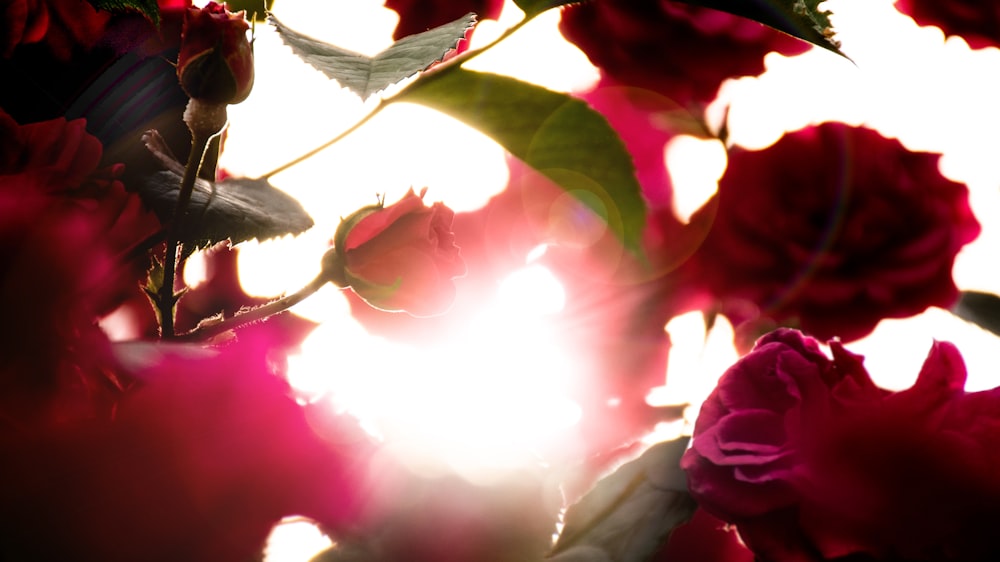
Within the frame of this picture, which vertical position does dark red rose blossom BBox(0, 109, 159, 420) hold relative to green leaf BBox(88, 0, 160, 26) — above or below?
below

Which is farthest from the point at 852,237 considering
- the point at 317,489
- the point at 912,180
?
the point at 317,489

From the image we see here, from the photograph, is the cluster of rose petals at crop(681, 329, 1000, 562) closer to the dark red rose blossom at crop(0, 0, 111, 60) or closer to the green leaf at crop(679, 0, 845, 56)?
the green leaf at crop(679, 0, 845, 56)

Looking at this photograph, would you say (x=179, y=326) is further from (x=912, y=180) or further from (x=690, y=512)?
(x=912, y=180)

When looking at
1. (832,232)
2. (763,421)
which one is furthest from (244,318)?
(832,232)

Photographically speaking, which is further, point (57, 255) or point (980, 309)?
point (980, 309)

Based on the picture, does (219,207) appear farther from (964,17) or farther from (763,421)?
(964,17)

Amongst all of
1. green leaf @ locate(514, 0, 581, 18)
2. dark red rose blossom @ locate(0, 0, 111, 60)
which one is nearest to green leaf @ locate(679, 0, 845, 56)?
green leaf @ locate(514, 0, 581, 18)
